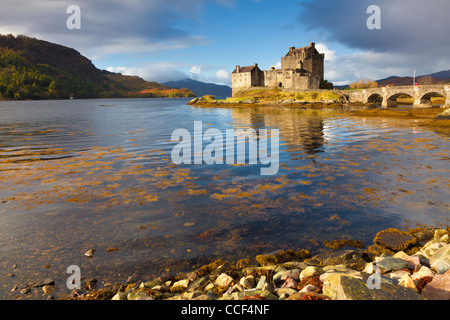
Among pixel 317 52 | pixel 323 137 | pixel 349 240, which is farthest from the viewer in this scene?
pixel 317 52

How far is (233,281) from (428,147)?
77.2 feet

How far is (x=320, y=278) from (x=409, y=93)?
7900 centimetres

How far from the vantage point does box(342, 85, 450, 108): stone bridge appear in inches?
2418

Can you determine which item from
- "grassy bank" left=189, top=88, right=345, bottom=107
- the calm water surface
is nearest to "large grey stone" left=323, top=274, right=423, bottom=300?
the calm water surface

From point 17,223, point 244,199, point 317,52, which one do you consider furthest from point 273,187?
point 317,52

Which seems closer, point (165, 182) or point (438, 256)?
point (438, 256)

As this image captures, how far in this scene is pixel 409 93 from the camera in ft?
224

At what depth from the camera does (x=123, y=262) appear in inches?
310

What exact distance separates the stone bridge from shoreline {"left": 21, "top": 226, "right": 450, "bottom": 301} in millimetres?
68159

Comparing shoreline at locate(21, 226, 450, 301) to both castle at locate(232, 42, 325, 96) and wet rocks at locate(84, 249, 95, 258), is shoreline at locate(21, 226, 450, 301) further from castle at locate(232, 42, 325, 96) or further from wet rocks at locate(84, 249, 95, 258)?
castle at locate(232, 42, 325, 96)

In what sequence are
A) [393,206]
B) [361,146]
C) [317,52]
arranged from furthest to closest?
[317,52] → [361,146] → [393,206]

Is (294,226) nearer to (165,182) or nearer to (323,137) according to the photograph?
(165,182)

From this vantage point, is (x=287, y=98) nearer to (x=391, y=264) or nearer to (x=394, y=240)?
(x=394, y=240)

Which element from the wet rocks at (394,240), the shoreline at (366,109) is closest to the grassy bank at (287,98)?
the shoreline at (366,109)
